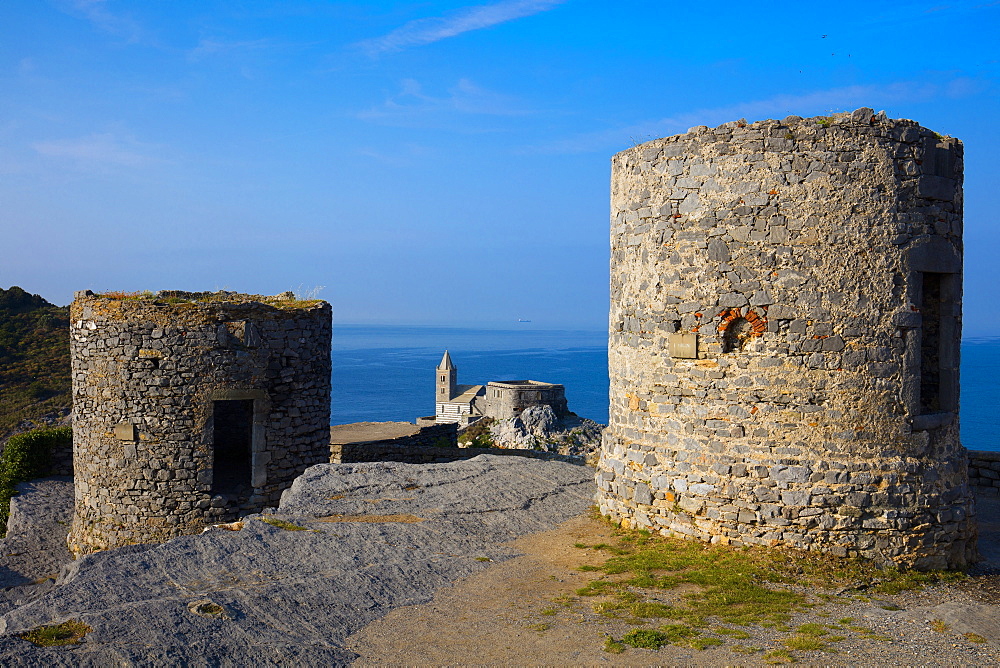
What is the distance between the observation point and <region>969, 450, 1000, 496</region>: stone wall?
13.1 meters

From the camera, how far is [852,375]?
8.45 m

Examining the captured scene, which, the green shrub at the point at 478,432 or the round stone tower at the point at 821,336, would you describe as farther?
the green shrub at the point at 478,432

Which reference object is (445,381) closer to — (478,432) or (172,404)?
(478,432)

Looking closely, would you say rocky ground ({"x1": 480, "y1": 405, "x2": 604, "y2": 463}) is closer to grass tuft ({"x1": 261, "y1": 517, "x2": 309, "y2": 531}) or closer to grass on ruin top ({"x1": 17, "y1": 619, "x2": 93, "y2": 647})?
grass tuft ({"x1": 261, "y1": 517, "x2": 309, "y2": 531})

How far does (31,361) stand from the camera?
35.3 meters

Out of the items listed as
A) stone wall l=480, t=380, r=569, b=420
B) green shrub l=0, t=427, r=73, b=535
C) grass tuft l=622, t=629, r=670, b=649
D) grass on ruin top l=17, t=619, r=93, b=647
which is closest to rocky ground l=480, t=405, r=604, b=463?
stone wall l=480, t=380, r=569, b=420

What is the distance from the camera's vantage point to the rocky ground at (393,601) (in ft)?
19.4

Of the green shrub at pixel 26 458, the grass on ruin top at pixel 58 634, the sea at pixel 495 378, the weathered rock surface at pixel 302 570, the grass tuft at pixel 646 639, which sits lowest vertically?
the sea at pixel 495 378

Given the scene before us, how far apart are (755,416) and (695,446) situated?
800mm

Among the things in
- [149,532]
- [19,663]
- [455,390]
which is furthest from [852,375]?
[455,390]

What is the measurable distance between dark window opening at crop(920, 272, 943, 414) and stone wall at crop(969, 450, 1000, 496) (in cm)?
491

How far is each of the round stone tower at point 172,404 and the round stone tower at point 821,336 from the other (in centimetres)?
751

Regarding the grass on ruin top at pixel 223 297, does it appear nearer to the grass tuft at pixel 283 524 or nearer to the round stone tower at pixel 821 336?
the grass tuft at pixel 283 524

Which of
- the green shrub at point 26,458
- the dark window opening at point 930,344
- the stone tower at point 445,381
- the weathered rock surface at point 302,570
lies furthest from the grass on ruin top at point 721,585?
the stone tower at point 445,381
